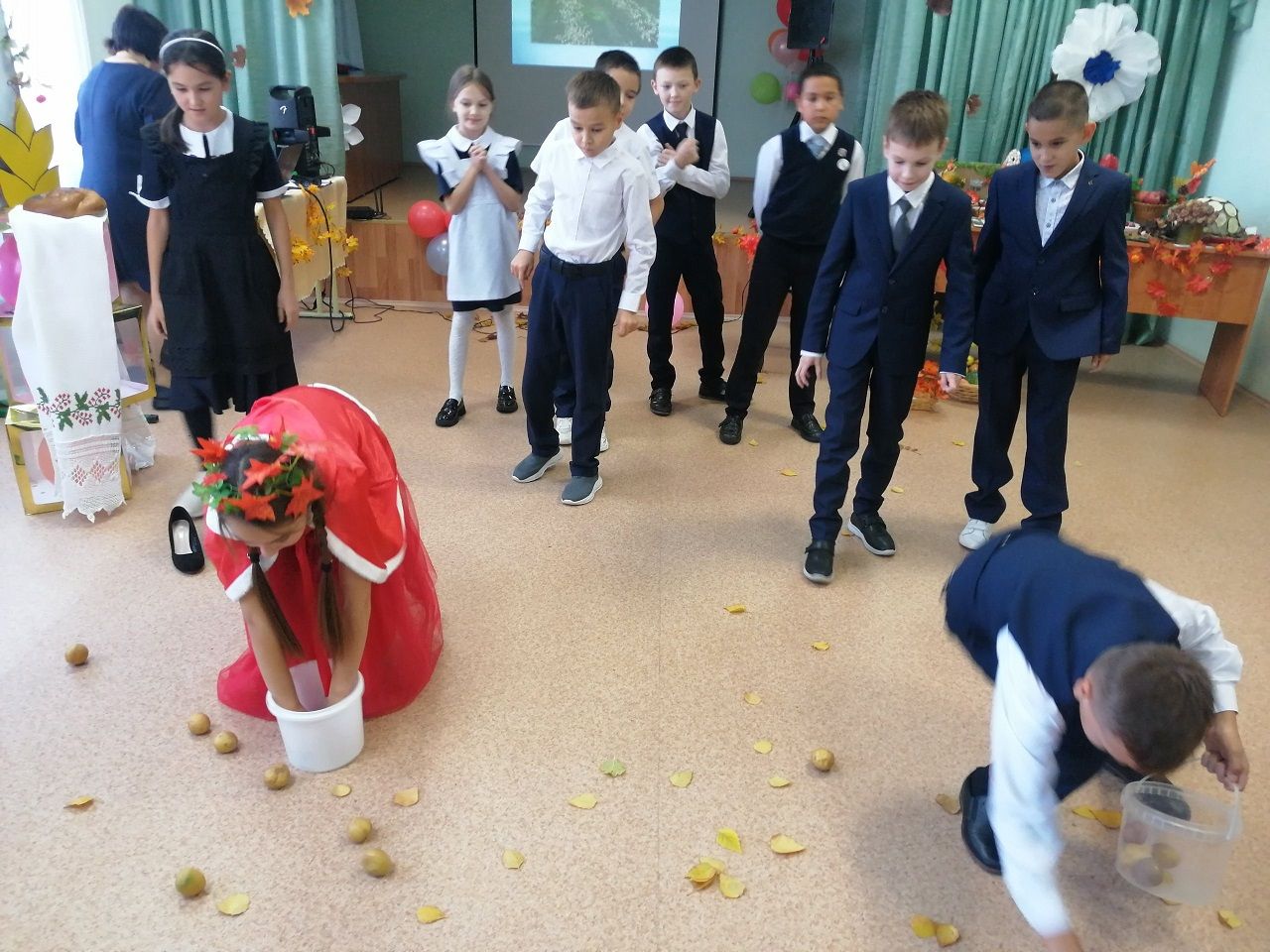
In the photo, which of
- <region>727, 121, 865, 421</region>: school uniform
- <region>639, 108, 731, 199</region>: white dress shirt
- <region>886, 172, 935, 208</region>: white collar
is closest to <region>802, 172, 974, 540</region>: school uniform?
<region>886, 172, 935, 208</region>: white collar

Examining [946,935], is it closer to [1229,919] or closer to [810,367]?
[1229,919]

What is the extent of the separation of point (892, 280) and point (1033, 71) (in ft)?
9.95

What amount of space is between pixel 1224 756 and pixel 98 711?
6.33 feet

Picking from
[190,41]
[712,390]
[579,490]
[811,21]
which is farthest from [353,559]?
[811,21]

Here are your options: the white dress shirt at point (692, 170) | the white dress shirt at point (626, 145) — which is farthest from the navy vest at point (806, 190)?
the white dress shirt at point (626, 145)

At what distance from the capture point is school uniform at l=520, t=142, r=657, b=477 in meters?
2.55

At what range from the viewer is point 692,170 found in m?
3.14

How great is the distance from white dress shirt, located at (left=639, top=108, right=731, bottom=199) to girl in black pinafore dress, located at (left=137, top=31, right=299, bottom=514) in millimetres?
1252

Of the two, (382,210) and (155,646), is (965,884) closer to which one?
(155,646)

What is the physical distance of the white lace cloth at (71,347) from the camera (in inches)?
90.4

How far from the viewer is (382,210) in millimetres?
5230

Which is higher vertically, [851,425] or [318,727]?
[851,425]

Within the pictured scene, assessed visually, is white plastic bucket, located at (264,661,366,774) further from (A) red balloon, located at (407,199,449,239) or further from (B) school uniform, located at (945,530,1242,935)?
(A) red balloon, located at (407,199,449,239)

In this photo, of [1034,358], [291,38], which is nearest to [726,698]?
[1034,358]
